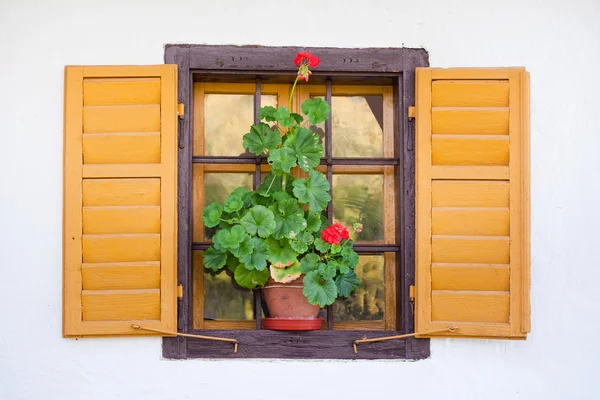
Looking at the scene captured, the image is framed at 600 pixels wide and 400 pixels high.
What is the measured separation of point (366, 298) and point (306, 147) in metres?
0.76

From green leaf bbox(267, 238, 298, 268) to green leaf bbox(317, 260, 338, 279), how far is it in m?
0.12

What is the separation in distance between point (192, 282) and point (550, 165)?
1663 millimetres

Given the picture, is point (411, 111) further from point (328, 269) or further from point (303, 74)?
point (328, 269)

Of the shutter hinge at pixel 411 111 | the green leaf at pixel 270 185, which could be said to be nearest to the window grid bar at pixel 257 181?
the green leaf at pixel 270 185

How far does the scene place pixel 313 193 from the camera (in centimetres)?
413

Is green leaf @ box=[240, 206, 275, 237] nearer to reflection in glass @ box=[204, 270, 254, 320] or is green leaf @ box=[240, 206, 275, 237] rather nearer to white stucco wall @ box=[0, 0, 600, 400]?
reflection in glass @ box=[204, 270, 254, 320]

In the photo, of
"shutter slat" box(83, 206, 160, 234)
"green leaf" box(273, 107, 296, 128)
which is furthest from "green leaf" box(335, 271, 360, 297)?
"shutter slat" box(83, 206, 160, 234)

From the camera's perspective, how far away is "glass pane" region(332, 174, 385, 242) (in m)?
4.41

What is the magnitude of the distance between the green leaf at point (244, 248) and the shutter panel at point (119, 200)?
278 mm

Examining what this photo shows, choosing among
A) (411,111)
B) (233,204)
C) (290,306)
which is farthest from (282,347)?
(411,111)

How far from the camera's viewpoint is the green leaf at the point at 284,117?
4152 millimetres

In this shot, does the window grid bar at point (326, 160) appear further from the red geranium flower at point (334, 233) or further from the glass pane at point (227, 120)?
the red geranium flower at point (334, 233)

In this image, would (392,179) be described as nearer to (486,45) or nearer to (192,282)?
(486,45)

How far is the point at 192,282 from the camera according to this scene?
4348 millimetres
